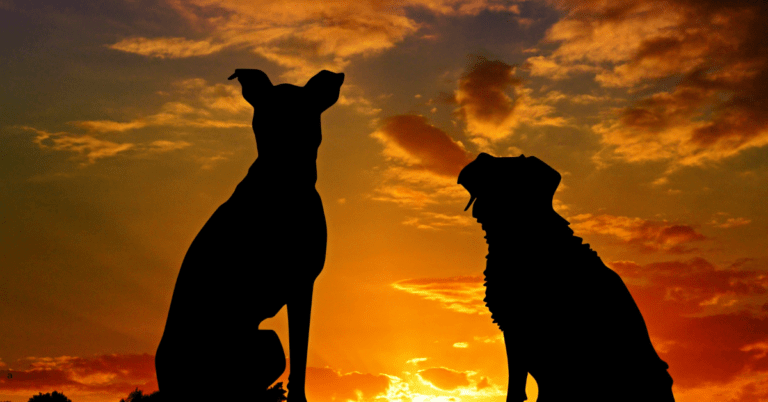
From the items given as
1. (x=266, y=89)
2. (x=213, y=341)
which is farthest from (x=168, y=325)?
(x=266, y=89)

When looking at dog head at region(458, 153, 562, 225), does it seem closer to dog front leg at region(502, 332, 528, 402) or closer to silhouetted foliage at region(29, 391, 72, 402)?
dog front leg at region(502, 332, 528, 402)

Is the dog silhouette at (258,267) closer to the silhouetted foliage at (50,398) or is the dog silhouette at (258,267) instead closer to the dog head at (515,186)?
the dog head at (515,186)

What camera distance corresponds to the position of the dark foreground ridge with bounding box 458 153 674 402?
6.24 metres

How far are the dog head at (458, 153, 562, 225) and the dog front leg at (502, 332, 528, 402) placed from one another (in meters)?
1.31

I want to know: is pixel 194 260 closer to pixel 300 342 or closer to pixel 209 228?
pixel 209 228

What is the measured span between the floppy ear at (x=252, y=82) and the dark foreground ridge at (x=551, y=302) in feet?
7.41

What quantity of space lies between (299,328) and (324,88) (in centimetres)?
232

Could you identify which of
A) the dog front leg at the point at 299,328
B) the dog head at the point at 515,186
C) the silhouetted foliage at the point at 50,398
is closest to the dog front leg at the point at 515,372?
the dog head at the point at 515,186

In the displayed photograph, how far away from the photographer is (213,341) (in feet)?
19.1

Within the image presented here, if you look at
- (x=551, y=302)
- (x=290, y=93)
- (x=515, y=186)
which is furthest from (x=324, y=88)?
(x=551, y=302)

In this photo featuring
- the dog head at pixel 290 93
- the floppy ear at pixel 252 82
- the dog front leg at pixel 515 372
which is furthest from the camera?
the dog front leg at pixel 515 372

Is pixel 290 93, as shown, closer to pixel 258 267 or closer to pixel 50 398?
pixel 258 267

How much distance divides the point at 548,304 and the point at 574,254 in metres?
0.57

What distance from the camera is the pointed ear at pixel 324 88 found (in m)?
6.36
